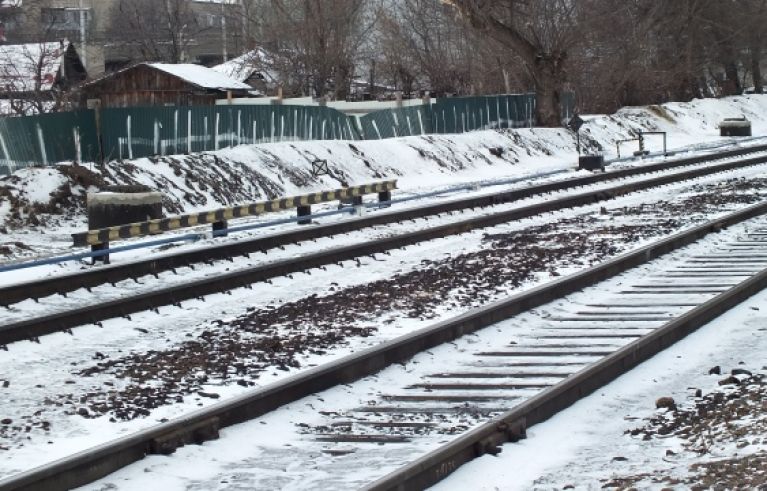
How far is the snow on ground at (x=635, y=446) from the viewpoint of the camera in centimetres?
723

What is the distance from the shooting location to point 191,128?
99.8 feet

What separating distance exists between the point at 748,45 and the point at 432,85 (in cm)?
1928

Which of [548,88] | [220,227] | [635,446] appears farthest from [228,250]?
[548,88]

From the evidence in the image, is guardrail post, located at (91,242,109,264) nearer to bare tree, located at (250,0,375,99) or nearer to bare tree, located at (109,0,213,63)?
bare tree, located at (250,0,375,99)

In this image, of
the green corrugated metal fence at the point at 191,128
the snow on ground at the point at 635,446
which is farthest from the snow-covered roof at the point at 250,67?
the snow on ground at the point at 635,446

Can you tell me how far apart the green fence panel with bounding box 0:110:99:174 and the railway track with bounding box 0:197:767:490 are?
14596 millimetres

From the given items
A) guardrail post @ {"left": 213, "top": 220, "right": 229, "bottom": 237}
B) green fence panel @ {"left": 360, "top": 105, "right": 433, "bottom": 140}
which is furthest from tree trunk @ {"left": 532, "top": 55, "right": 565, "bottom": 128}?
guardrail post @ {"left": 213, "top": 220, "right": 229, "bottom": 237}

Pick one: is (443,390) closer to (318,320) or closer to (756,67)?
(318,320)

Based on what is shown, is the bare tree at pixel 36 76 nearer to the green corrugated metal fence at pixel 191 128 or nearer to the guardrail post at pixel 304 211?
the green corrugated metal fence at pixel 191 128

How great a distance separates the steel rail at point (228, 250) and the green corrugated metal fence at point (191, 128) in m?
7.79

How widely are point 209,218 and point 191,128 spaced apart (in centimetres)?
1143

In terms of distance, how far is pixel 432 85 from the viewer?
66938 mm

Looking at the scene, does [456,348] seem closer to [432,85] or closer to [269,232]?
[269,232]

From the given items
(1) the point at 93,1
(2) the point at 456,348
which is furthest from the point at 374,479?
(1) the point at 93,1
